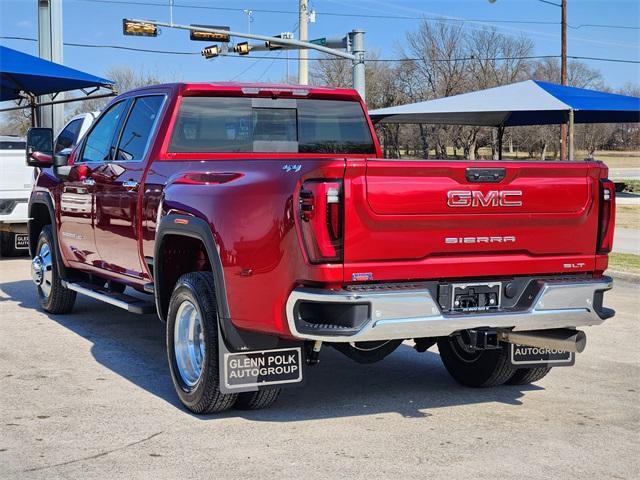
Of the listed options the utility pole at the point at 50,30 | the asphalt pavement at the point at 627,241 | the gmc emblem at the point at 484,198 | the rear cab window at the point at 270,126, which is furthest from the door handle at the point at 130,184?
the utility pole at the point at 50,30

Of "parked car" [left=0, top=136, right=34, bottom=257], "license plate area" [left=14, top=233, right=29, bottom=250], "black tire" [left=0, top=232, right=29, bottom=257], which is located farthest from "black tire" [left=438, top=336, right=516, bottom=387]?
"black tire" [left=0, top=232, right=29, bottom=257]

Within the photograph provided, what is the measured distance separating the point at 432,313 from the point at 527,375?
1790 millimetres

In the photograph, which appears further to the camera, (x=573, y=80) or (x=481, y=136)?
(x=573, y=80)

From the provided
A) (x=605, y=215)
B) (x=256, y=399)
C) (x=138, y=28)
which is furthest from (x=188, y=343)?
(x=138, y=28)

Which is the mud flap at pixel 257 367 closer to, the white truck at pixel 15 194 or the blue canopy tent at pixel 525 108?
the white truck at pixel 15 194

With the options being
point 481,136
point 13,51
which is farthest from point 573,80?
point 13,51

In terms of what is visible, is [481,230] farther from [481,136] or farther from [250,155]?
[481,136]

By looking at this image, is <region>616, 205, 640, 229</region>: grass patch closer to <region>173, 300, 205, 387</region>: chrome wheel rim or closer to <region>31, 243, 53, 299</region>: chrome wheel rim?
<region>31, 243, 53, 299</region>: chrome wheel rim

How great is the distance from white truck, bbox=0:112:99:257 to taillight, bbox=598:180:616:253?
930 centimetres

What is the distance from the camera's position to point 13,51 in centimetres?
1652

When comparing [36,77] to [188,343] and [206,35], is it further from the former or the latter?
[188,343]

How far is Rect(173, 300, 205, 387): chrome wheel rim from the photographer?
215 inches

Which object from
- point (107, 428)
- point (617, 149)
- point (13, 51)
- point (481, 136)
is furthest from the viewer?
point (617, 149)

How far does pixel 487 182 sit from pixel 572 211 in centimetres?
62
